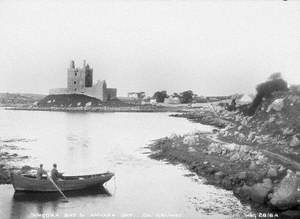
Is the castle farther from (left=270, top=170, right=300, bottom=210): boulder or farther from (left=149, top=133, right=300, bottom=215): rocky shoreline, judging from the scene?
(left=270, top=170, right=300, bottom=210): boulder

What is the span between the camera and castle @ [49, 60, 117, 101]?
Result: 129625 millimetres

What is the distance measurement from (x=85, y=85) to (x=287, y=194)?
386 ft

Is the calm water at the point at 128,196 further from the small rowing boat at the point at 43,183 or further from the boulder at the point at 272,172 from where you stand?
the boulder at the point at 272,172

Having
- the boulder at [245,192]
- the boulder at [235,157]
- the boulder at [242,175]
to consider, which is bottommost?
the boulder at [245,192]

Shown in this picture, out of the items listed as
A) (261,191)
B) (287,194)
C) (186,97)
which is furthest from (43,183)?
(186,97)

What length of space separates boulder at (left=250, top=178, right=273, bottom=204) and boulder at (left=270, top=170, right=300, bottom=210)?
0.78m

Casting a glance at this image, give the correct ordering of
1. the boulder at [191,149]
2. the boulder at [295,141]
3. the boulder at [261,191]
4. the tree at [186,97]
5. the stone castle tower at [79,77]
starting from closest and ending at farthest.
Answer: the boulder at [261,191], the boulder at [295,141], the boulder at [191,149], the stone castle tower at [79,77], the tree at [186,97]

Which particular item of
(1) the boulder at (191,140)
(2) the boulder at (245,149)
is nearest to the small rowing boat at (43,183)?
(2) the boulder at (245,149)

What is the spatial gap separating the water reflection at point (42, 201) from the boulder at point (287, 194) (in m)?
9.92

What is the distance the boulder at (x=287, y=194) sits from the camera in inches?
792

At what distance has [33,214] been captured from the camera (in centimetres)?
2038

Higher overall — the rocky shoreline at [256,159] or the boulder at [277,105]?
the boulder at [277,105]

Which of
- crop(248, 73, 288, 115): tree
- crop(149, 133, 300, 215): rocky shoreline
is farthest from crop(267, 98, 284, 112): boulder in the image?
crop(149, 133, 300, 215): rocky shoreline

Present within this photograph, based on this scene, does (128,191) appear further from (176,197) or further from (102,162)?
(102,162)
